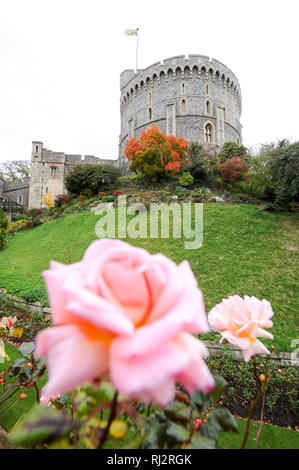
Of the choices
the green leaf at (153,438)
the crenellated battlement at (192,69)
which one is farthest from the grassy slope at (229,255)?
the crenellated battlement at (192,69)

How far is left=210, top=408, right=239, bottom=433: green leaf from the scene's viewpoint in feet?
2.21

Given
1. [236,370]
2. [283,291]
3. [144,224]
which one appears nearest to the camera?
[236,370]

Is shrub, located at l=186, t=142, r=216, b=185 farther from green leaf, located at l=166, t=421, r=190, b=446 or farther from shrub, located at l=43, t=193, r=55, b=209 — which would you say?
green leaf, located at l=166, t=421, r=190, b=446

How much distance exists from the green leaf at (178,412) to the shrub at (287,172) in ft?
33.1

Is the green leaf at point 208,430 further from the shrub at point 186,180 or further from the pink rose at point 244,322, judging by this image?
the shrub at point 186,180

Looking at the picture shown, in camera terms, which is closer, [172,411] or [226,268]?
[172,411]

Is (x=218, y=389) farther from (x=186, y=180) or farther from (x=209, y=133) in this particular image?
(x=209, y=133)

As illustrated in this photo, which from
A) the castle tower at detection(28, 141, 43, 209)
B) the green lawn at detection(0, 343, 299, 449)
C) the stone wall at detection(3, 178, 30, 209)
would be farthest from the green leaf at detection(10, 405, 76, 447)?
the stone wall at detection(3, 178, 30, 209)

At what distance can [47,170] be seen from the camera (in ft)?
87.4

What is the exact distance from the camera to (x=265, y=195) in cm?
1220

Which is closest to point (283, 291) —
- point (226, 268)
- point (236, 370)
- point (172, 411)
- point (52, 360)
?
point (226, 268)

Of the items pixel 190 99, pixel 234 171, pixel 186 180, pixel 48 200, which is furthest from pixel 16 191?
pixel 234 171
